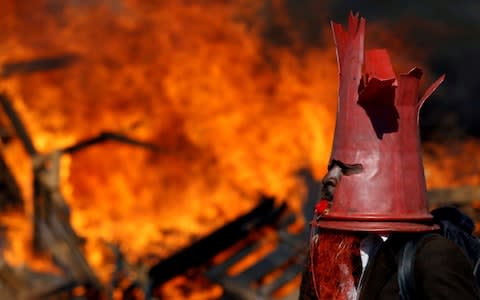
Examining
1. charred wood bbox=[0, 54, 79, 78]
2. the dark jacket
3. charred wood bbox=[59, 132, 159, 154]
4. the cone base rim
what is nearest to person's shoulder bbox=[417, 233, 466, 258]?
the dark jacket

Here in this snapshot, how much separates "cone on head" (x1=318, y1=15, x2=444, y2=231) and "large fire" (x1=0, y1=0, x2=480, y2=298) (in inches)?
272

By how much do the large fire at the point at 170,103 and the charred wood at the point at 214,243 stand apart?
1851mm

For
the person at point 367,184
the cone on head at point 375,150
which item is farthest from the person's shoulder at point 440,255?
the cone on head at point 375,150

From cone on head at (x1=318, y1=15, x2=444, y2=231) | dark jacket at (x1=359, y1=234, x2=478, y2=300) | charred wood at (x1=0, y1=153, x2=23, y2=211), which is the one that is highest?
cone on head at (x1=318, y1=15, x2=444, y2=231)

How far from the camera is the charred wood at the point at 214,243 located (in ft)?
24.1

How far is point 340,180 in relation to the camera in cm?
270

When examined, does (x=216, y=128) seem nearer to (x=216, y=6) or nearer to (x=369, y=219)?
(x=216, y=6)

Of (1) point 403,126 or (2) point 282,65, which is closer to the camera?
(1) point 403,126

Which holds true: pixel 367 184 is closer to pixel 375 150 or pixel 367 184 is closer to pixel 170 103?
pixel 375 150

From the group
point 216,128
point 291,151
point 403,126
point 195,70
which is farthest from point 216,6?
point 403,126

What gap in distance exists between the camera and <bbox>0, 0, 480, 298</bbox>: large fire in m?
9.95

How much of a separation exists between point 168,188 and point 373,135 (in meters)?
7.75

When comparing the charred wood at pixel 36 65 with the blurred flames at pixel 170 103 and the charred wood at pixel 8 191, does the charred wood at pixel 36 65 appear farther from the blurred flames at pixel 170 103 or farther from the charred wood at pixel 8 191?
the charred wood at pixel 8 191

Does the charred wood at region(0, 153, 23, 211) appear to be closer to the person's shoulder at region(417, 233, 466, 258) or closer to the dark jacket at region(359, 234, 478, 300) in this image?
the dark jacket at region(359, 234, 478, 300)
